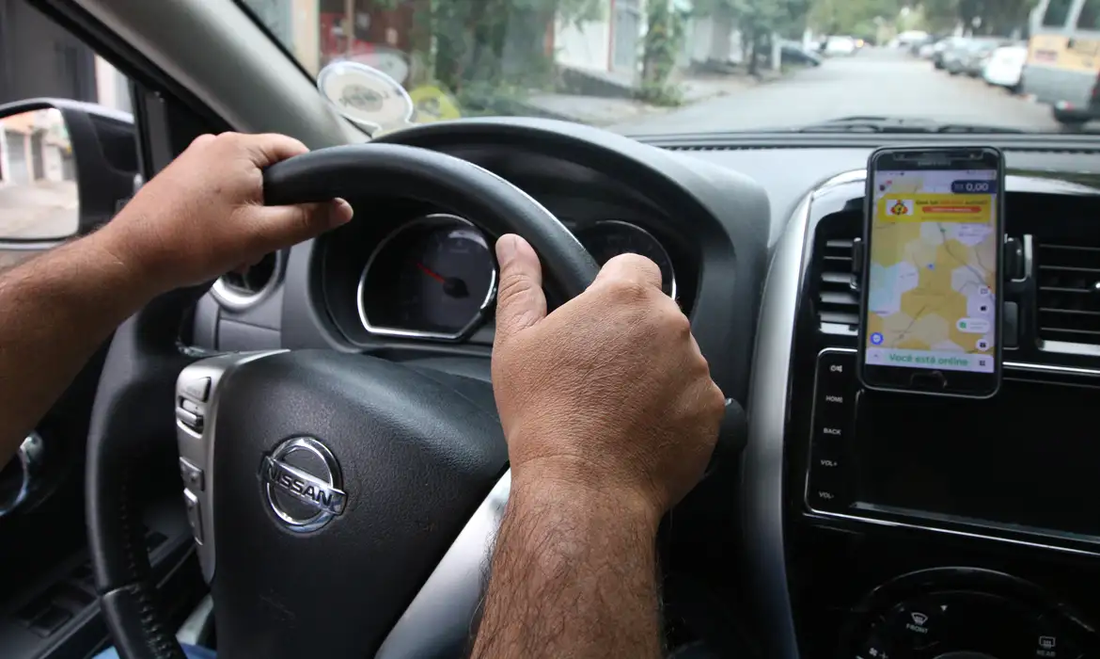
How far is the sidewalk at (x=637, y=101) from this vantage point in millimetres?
2037

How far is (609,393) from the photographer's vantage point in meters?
0.79

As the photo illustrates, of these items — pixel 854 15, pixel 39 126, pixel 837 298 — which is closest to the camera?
pixel 837 298

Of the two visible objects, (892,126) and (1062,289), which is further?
(892,126)

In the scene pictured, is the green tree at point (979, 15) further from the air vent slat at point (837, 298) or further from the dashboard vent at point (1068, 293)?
the air vent slat at point (837, 298)

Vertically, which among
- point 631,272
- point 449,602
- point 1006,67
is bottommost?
point 449,602

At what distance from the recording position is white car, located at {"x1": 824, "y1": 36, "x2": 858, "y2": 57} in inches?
75.3

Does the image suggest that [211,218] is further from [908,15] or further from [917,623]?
[908,15]

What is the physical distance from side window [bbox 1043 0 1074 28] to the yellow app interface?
2.42ft

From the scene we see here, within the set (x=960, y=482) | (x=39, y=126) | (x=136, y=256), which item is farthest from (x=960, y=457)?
(x=39, y=126)

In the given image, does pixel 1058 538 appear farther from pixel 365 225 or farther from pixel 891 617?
pixel 365 225

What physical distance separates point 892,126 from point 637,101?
0.64 metres

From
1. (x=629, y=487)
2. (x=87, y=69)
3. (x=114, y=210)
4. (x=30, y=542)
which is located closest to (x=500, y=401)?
(x=629, y=487)

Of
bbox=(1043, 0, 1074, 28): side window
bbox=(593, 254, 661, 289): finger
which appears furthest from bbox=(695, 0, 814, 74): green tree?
bbox=(593, 254, 661, 289): finger

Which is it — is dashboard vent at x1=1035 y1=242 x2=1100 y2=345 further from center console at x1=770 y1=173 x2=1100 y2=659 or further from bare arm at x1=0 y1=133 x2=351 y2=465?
bare arm at x1=0 y1=133 x2=351 y2=465
